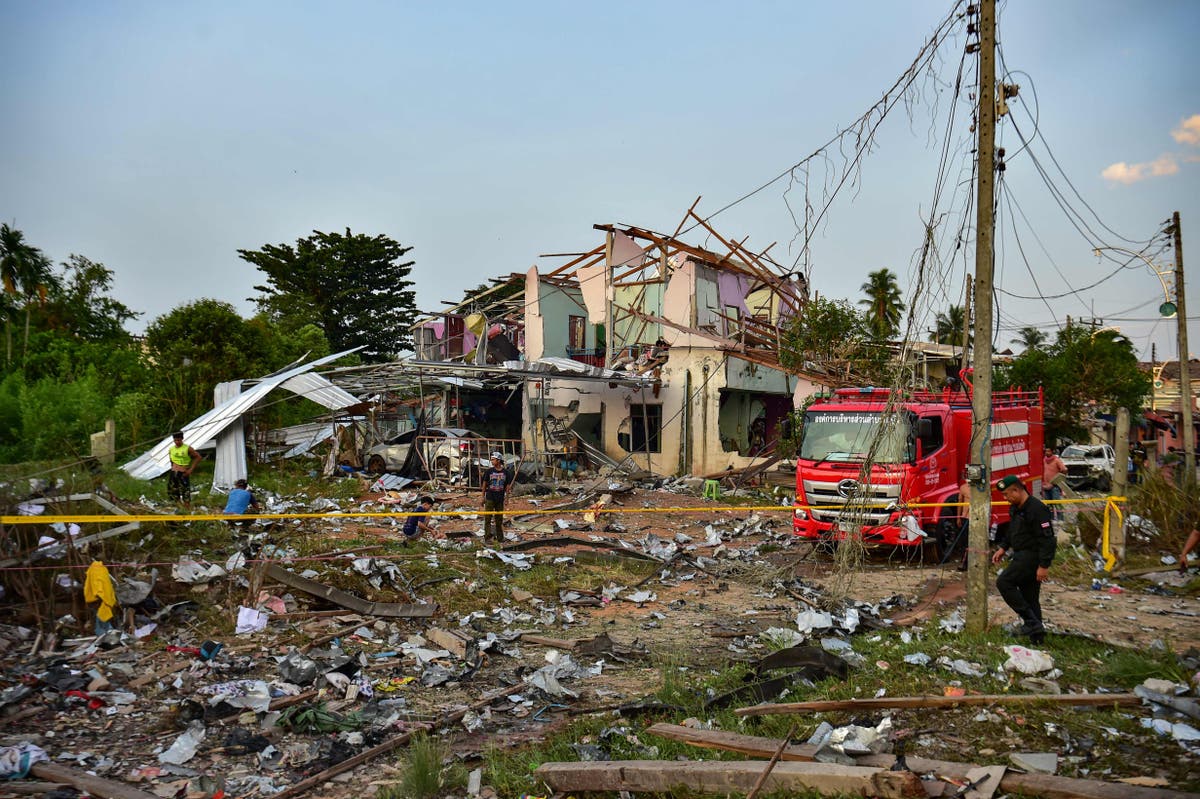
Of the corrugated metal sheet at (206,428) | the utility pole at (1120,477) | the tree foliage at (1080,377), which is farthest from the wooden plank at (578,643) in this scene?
the tree foliage at (1080,377)

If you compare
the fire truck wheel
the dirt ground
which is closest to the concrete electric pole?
the dirt ground

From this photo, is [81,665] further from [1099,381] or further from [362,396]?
[1099,381]

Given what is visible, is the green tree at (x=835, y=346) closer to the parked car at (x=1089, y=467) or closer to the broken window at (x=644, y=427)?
the broken window at (x=644, y=427)

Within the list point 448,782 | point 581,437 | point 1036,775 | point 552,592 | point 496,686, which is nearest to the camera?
point 1036,775

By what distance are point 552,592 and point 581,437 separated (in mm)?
15145

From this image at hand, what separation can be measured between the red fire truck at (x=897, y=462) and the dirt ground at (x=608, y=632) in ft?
2.44

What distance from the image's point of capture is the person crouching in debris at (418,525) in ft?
39.6

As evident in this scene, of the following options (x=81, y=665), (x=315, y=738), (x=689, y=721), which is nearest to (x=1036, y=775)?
(x=689, y=721)

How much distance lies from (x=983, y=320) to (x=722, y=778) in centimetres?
477

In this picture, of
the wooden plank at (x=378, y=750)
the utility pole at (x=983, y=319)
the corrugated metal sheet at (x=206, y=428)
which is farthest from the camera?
the corrugated metal sheet at (x=206, y=428)

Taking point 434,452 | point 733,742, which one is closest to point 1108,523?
point 733,742

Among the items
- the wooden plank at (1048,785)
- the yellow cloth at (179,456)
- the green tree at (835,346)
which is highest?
the green tree at (835,346)

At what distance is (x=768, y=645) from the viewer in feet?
24.1

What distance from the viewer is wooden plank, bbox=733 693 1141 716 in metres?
4.95
